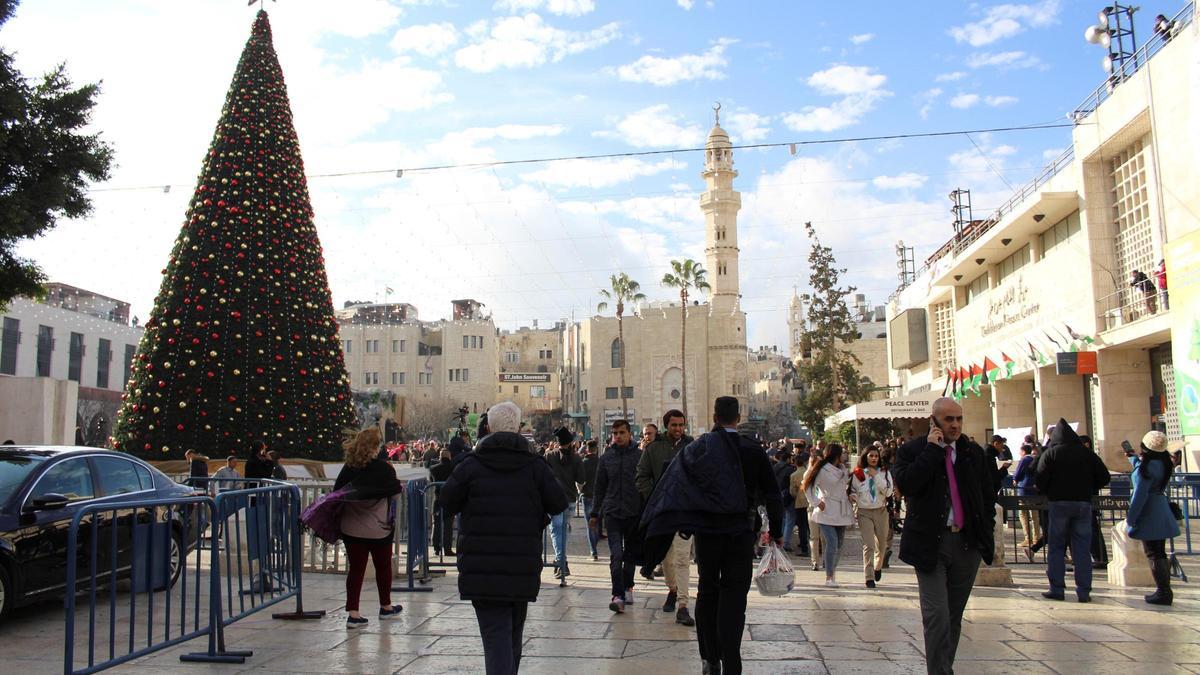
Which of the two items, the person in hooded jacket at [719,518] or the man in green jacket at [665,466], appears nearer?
the person in hooded jacket at [719,518]

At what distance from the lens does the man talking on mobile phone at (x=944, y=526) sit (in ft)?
16.2

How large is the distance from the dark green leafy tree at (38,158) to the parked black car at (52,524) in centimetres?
485

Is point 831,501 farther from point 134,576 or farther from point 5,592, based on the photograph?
point 5,592

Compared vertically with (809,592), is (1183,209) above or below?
above

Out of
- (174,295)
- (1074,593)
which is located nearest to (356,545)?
(1074,593)

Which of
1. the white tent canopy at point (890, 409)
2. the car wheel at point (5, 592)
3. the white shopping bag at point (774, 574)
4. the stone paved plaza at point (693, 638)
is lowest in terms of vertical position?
the stone paved plaza at point (693, 638)

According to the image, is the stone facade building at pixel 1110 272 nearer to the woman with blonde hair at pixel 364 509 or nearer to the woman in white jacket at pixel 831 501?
the woman in white jacket at pixel 831 501

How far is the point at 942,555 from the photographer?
16.4ft

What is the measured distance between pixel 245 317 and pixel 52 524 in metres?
9.74

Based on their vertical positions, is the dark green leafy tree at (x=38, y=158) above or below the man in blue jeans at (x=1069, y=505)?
above

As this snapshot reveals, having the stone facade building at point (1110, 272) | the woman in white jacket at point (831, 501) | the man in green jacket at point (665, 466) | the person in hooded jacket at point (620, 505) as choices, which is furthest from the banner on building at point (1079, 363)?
the man in green jacket at point (665, 466)

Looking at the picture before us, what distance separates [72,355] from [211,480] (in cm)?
4334

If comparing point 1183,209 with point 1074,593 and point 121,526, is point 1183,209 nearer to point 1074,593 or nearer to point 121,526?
point 1074,593

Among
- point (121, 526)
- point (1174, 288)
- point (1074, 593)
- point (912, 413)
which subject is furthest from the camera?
point (912, 413)
